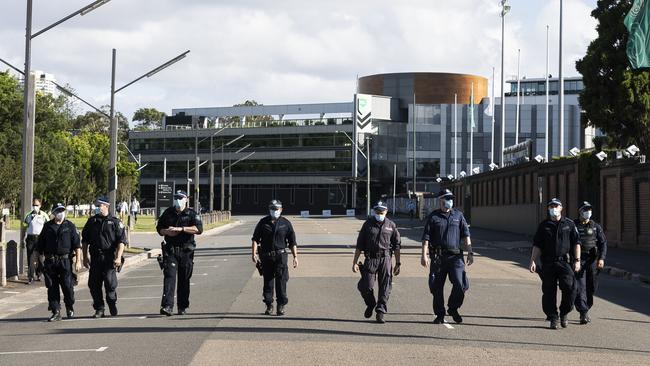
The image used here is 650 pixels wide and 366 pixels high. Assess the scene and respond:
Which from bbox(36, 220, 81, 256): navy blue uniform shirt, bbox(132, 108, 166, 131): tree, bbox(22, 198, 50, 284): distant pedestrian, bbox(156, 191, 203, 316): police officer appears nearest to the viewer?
bbox(156, 191, 203, 316): police officer

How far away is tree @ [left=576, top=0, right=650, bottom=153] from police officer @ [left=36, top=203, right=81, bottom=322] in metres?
26.3

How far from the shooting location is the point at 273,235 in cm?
1495

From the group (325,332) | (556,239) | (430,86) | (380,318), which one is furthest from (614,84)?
(430,86)

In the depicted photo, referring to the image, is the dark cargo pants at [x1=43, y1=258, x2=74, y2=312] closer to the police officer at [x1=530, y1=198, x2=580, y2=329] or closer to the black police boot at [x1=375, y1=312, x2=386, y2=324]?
the black police boot at [x1=375, y1=312, x2=386, y2=324]

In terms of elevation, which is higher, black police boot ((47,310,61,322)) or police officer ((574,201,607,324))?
police officer ((574,201,607,324))

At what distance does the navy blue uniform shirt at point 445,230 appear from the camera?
1383cm

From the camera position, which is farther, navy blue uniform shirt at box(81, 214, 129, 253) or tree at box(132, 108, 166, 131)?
tree at box(132, 108, 166, 131)

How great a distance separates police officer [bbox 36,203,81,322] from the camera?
14.8m

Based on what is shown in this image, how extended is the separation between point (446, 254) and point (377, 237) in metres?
1.04

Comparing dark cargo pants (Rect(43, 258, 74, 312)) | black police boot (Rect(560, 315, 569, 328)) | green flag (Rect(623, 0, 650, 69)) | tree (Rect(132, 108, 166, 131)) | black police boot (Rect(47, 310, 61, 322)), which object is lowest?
black police boot (Rect(47, 310, 61, 322))

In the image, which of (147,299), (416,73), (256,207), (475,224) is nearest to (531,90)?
(416,73)

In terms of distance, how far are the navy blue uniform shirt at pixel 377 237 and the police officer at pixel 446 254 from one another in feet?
1.71

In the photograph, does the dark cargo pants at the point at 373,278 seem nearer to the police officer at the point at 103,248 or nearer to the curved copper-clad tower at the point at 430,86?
the police officer at the point at 103,248

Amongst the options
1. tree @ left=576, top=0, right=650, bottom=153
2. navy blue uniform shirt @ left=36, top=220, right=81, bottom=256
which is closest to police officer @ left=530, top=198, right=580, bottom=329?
navy blue uniform shirt @ left=36, top=220, right=81, bottom=256
